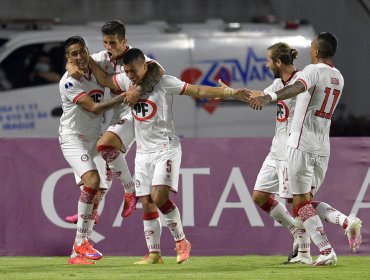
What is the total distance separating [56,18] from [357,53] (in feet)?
16.5

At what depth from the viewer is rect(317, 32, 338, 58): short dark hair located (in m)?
14.8

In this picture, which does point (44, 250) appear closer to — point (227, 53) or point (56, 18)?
point (227, 53)

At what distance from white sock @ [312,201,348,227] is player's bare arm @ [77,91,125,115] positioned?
7.20ft

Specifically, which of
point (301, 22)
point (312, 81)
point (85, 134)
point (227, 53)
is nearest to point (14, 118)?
point (227, 53)

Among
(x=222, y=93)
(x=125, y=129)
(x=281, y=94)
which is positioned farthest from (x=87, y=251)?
(x=281, y=94)

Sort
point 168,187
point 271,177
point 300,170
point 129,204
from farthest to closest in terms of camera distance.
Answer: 1. point 129,204
2. point 271,177
3. point 168,187
4. point 300,170

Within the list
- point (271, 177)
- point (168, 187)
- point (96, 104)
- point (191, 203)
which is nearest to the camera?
point (168, 187)

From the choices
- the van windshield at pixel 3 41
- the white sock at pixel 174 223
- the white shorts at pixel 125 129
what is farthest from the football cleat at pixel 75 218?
the van windshield at pixel 3 41

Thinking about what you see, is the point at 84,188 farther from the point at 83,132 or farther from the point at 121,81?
the point at 121,81

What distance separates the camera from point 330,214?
15.2 metres

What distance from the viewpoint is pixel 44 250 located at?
17.3 m

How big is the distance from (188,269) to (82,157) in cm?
170

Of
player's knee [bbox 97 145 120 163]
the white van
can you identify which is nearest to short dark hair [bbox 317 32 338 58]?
player's knee [bbox 97 145 120 163]

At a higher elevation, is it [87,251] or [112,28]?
[112,28]
